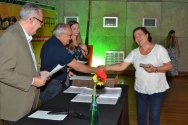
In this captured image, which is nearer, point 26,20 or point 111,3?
point 26,20

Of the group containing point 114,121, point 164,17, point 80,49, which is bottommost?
point 114,121

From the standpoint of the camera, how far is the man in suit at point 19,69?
2172mm

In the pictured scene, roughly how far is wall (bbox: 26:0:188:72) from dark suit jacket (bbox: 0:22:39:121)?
312 inches

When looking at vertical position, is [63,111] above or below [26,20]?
below

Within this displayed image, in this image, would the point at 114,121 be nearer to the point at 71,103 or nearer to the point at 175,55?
the point at 71,103

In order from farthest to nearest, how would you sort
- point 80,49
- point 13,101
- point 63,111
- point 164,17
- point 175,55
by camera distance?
point 164,17
point 175,55
point 80,49
point 13,101
point 63,111

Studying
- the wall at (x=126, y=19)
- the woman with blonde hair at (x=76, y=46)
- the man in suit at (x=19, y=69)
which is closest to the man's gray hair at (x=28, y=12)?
the man in suit at (x=19, y=69)

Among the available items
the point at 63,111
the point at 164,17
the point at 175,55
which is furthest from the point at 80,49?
the point at 164,17

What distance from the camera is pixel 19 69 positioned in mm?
2270

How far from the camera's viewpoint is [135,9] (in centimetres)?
1016

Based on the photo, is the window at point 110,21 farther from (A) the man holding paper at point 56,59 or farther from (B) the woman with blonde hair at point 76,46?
(A) the man holding paper at point 56,59

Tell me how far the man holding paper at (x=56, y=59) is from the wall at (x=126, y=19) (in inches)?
280

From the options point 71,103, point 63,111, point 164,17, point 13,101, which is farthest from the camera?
point 164,17

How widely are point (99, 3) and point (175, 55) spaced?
315 cm
